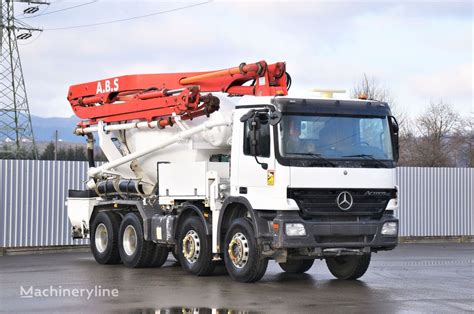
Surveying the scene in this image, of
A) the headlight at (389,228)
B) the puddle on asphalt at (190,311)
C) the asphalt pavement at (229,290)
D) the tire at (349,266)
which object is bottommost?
the asphalt pavement at (229,290)

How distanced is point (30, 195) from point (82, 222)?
3.53m

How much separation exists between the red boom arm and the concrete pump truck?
3cm

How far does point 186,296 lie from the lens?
1295cm

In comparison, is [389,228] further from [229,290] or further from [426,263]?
[426,263]

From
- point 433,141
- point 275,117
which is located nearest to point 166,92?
point 275,117

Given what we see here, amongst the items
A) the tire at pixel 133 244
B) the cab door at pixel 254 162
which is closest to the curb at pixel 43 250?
the tire at pixel 133 244

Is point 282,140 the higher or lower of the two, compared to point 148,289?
higher

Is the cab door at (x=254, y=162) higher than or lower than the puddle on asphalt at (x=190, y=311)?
higher

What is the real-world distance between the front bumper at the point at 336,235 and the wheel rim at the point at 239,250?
2.08ft

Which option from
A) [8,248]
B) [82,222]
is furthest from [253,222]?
[8,248]

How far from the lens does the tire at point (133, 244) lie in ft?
58.2

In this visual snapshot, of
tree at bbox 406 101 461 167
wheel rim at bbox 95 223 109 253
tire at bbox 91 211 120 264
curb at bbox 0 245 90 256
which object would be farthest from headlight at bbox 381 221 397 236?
tree at bbox 406 101 461 167

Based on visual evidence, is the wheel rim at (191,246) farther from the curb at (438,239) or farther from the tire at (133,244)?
the curb at (438,239)

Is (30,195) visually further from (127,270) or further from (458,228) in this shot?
(458,228)
